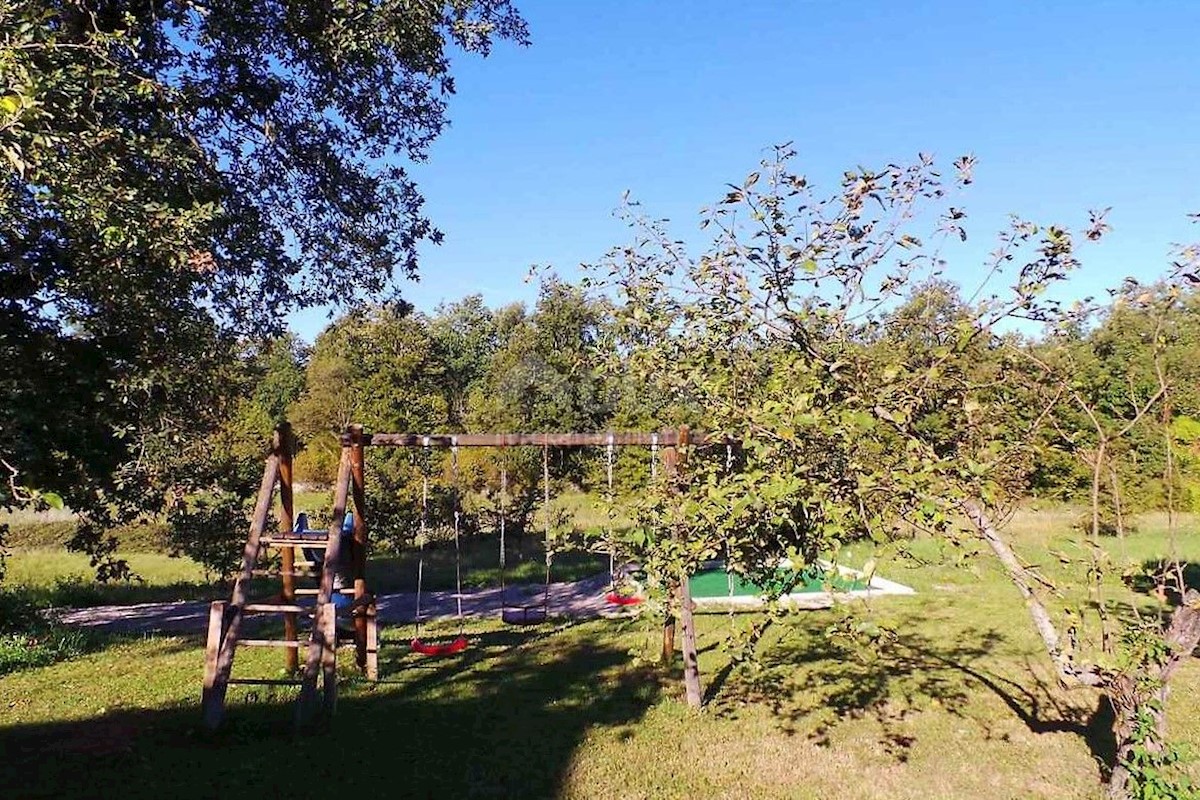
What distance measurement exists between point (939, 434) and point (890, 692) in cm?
297

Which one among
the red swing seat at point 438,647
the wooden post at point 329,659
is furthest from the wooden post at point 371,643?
the wooden post at point 329,659

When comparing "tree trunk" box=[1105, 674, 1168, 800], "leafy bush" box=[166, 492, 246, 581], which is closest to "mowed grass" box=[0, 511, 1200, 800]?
"tree trunk" box=[1105, 674, 1168, 800]

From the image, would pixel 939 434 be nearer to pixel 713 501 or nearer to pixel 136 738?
pixel 713 501

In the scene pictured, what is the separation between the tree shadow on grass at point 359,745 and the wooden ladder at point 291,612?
24cm

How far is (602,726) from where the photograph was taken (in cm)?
596

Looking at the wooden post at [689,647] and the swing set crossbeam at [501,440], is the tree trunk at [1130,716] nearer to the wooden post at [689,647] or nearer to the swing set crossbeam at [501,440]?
the wooden post at [689,647]

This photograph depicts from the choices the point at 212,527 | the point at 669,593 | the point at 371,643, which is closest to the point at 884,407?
the point at 669,593

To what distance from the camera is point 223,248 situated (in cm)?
710

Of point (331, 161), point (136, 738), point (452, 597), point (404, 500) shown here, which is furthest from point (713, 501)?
point (404, 500)

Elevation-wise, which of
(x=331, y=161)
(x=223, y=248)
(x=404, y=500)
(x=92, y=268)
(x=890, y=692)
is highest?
(x=331, y=161)

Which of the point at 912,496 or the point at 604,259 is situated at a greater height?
the point at 604,259

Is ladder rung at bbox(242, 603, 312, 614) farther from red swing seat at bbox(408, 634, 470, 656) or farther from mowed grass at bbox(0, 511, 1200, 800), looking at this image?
red swing seat at bbox(408, 634, 470, 656)

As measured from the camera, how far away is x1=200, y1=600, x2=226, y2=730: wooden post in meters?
5.59

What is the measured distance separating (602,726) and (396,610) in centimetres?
592
